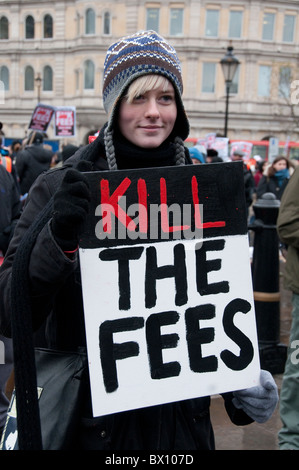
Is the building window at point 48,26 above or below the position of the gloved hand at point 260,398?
above

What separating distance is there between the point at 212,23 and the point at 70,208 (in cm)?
4383

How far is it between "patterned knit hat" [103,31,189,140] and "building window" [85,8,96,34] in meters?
43.2

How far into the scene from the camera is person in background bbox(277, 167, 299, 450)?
3293 millimetres

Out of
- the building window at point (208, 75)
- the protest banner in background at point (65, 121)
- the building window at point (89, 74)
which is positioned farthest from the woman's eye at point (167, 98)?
the building window at point (89, 74)

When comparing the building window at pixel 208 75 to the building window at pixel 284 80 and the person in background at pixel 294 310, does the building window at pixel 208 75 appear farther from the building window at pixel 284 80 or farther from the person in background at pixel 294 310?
the person in background at pixel 294 310

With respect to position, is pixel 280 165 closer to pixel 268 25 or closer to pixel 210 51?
Answer: pixel 210 51

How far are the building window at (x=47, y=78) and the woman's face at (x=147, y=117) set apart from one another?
148 feet

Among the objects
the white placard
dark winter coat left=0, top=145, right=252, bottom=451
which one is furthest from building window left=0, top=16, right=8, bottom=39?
the white placard

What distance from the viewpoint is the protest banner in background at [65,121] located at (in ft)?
50.0

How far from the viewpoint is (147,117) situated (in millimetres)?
1670

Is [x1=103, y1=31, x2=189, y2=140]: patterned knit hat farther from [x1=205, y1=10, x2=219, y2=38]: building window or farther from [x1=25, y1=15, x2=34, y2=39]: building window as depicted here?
[x1=25, y1=15, x2=34, y2=39]: building window

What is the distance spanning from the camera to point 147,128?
1686 mm

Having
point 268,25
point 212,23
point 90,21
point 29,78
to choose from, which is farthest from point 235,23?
point 29,78
